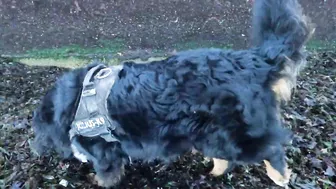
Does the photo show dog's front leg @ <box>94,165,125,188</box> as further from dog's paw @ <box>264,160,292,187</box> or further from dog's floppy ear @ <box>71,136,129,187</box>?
dog's paw @ <box>264,160,292,187</box>

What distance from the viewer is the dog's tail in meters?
3.63

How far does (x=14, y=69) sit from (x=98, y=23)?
1.49m

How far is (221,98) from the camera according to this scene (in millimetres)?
3596

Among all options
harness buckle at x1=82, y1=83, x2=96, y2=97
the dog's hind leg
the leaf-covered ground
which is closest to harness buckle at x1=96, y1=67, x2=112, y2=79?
harness buckle at x1=82, y1=83, x2=96, y2=97

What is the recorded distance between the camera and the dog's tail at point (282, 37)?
3.63 m

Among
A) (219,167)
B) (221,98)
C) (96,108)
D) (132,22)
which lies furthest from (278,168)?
(132,22)

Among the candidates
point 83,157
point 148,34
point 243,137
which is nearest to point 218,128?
point 243,137

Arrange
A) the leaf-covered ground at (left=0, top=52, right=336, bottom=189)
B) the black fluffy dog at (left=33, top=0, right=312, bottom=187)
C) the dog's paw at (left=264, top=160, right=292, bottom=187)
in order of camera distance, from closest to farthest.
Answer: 1. the black fluffy dog at (left=33, top=0, right=312, bottom=187)
2. the dog's paw at (left=264, top=160, right=292, bottom=187)
3. the leaf-covered ground at (left=0, top=52, right=336, bottom=189)

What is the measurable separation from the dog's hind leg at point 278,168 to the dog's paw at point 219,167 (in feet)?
1.20

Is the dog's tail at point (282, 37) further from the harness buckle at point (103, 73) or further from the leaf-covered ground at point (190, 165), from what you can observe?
the harness buckle at point (103, 73)

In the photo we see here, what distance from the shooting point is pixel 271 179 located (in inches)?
163

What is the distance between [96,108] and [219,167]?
3.89ft

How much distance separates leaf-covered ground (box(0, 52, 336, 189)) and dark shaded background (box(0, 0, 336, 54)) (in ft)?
6.97

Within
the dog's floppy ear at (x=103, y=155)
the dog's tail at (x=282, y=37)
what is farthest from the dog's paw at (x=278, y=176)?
the dog's floppy ear at (x=103, y=155)
